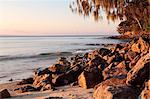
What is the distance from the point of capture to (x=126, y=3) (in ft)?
53.9

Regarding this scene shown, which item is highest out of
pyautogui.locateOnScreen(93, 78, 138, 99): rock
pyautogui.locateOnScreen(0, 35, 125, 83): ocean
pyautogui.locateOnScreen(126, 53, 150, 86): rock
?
pyautogui.locateOnScreen(126, 53, 150, 86): rock

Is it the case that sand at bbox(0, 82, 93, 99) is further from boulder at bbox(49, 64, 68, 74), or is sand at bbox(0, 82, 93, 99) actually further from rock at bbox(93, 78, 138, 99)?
boulder at bbox(49, 64, 68, 74)

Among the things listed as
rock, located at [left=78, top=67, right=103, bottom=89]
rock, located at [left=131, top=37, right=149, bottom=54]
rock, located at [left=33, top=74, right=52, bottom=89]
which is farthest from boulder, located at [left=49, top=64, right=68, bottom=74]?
rock, located at [left=78, top=67, right=103, bottom=89]

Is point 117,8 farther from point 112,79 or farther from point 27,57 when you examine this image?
point 27,57

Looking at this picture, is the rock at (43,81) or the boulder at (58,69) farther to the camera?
the boulder at (58,69)

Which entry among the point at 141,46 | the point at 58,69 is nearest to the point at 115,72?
the point at 141,46

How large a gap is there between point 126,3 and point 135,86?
29.7ft

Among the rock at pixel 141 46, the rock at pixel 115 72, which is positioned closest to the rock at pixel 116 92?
the rock at pixel 115 72

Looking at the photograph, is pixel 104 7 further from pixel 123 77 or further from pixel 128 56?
pixel 123 77

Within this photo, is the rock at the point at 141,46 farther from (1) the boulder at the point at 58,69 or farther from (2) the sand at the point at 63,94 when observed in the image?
(2) the sand at the point at 63,94

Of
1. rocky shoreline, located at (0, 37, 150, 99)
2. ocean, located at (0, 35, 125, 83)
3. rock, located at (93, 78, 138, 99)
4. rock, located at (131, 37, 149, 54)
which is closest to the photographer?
rock, located at (93, 78, 138, 99)

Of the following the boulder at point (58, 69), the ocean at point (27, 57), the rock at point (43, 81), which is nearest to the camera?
the rock at point (43, 81)

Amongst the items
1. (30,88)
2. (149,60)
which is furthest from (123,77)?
(30,88)

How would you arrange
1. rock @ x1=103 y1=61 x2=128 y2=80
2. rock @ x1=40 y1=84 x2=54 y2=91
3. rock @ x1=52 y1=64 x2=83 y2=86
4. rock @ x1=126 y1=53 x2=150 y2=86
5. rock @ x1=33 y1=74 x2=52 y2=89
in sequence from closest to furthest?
1. rock @ x1=126 y1=53 x2=150 y2=86
2. rock @ x1=103 y1=61 x2=128 y2=80
3. rock @ x1=40 y1=84 x2=54 y2=91
4. rock @ x1=33 y1=74 x2=52 y2=89
5. rock @ x1=52 y1=64 x2=83 y2=86
